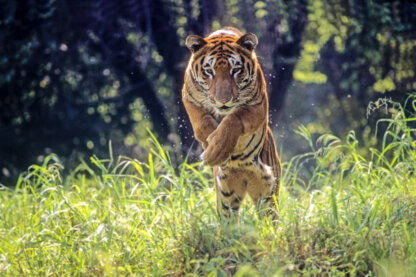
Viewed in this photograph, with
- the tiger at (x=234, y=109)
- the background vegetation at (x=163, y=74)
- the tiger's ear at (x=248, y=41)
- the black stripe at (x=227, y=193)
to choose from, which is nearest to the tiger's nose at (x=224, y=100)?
the tiger at (x=234, y=109)

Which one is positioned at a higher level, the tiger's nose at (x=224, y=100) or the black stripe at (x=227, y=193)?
the tiger's nose at (x=224, y=100)

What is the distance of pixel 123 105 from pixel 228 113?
3.94m

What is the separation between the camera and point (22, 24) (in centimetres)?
714

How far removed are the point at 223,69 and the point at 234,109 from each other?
290 millimetres

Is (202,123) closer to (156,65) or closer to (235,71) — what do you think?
(235,71)

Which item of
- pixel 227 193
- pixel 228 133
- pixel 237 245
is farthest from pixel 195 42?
pixel 237 245

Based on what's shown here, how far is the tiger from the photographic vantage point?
3.28m

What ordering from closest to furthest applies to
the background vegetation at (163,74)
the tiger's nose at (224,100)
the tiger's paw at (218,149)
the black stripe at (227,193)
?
the tiger's paw at (218,149), the tiger's nose at (224,100), the black stripe at (227,193), the background vegetation at (163,74)

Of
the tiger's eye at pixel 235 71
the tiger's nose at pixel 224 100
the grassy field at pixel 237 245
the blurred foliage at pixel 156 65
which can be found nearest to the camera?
the grassy field at pixel 237 245

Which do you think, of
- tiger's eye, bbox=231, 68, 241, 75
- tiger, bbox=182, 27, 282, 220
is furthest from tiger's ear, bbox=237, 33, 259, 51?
tiger's eye, bbox=231, 68, 241, 75

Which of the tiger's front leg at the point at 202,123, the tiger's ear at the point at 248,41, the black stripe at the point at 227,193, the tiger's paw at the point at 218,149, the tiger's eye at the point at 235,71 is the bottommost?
the black stripe at the point at 227,193

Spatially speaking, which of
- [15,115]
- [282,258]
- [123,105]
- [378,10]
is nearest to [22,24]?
[15,115]

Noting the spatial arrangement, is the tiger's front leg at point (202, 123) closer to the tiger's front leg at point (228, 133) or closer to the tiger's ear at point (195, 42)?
the tiger's front leg at point (228, 133)

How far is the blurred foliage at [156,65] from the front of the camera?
20.8 feet
